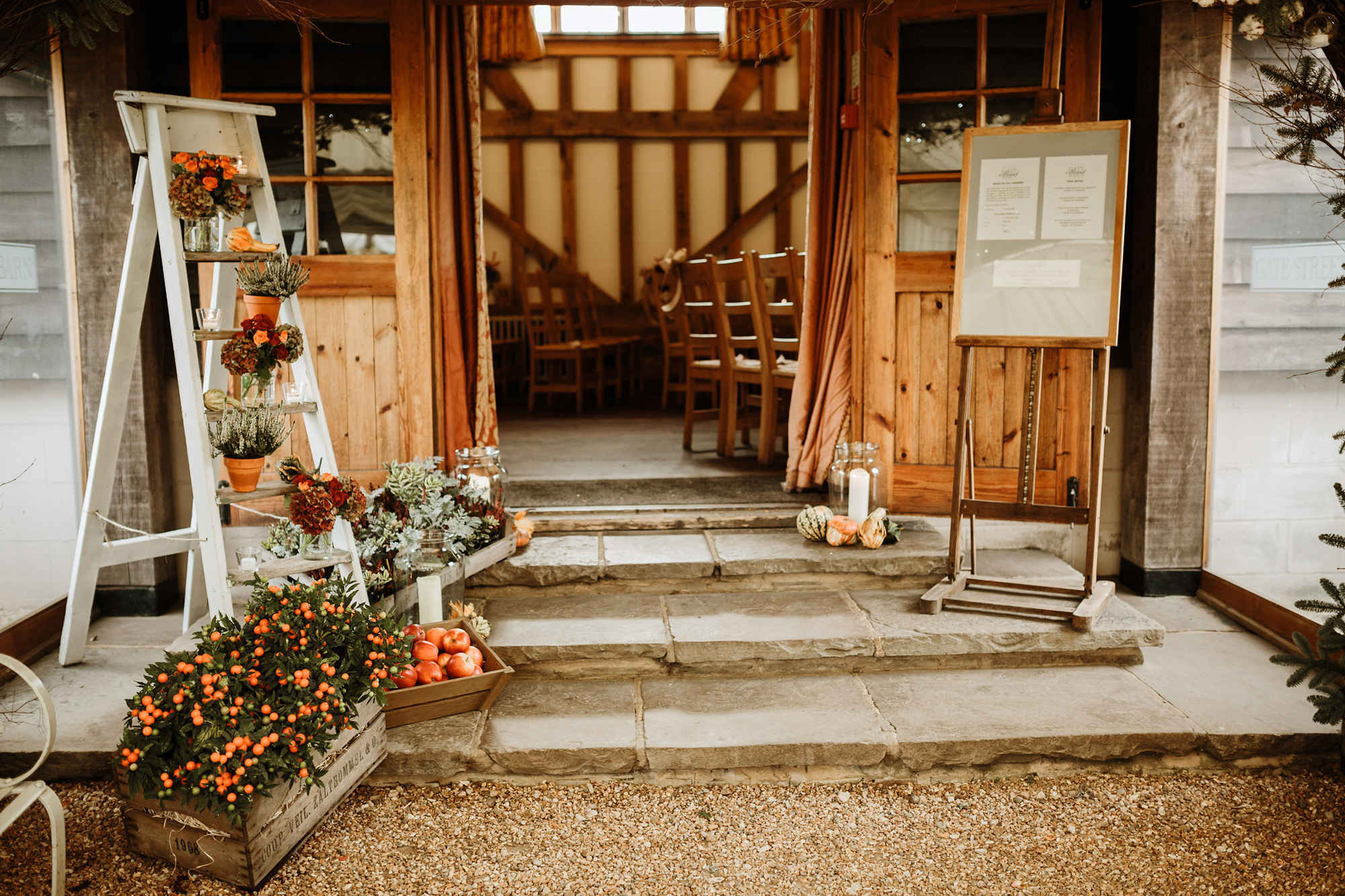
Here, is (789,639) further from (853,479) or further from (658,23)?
(658,23)

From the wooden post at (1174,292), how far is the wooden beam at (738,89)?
596 cm

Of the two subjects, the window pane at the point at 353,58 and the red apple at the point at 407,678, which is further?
the window pane at the point at 353,58

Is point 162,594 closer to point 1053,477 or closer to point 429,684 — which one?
point 429,684

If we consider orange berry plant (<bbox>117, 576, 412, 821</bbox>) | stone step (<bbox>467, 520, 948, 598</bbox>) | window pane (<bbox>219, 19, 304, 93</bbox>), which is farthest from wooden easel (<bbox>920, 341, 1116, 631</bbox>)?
window pane (<bbox>219, 19, 304, 93</bbox>)

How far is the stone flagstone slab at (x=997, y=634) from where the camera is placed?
10.2ft

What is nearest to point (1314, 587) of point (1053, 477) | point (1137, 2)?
point (1053, 477)

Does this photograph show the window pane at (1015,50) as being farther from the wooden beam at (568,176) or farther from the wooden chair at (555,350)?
the wooden beam at (568,176)

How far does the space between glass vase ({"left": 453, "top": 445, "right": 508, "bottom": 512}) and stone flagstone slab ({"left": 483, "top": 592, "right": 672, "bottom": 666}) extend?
417 millimetres

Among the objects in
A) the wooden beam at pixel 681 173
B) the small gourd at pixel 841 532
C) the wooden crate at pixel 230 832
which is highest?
the wooden beam at pixel 681 173

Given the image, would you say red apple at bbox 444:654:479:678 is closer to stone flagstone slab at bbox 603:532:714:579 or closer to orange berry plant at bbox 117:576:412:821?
orange berry plant at bbox 117:576:412:821

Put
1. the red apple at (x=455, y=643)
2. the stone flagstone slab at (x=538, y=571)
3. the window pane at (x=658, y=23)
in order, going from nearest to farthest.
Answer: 1. the red apple at (x=455, y=643)
2. the stone flagstone slab at (x=538, y=571)
3. the window pane at (x=658, y=23)

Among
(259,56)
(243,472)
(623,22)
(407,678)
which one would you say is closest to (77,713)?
(243,472)

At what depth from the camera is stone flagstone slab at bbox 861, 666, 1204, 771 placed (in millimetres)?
2652

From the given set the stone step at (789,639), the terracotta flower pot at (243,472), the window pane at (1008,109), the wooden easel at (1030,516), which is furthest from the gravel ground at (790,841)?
the window pane at (1008,109)
